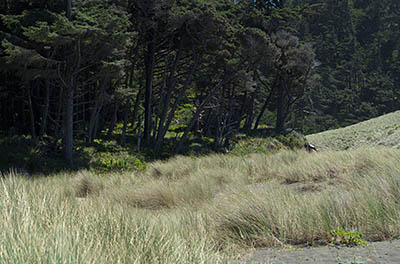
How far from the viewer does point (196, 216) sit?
16.8 feet

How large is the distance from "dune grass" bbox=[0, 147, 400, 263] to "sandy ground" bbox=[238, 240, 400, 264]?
252 mm

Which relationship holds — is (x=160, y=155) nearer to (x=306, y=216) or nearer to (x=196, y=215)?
(x=196, y=215)

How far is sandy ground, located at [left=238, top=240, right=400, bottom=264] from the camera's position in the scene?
3.71m

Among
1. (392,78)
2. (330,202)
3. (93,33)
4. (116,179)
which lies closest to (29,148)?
(93,33)

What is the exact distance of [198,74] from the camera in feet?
84.1

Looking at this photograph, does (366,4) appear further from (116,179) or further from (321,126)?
(116,179)

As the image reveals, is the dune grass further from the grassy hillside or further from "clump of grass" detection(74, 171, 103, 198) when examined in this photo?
the grassy hillside

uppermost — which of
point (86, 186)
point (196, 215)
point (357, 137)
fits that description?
point (196, 215)

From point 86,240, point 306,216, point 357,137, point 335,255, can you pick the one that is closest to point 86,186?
point 306,216

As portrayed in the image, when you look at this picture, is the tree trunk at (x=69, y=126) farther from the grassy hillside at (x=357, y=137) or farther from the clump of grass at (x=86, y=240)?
the grassy hillside at (x=357, y=137)

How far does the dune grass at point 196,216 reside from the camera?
276 centimetres

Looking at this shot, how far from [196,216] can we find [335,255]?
1.81 metres

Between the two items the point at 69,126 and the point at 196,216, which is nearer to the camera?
the point at 196,216

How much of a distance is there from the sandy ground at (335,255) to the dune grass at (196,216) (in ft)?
0.83
